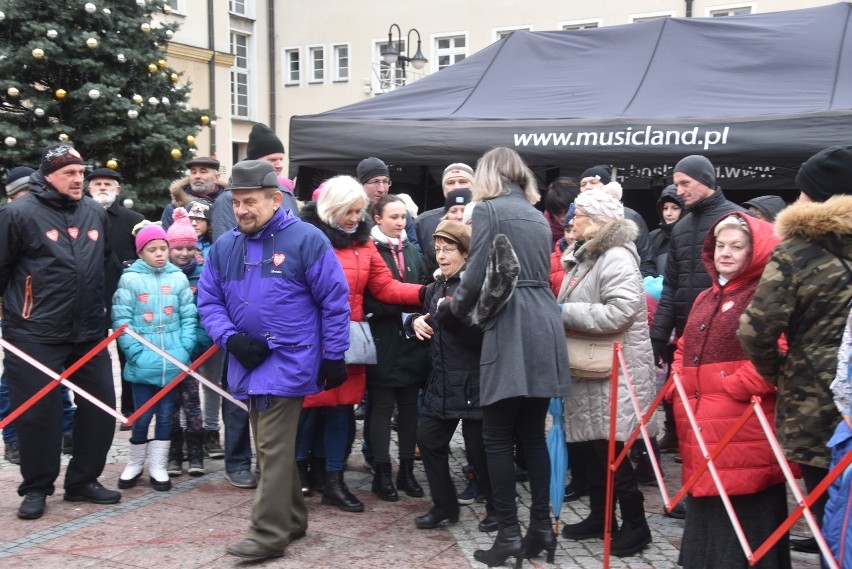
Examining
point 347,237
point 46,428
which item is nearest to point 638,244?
point 347,237

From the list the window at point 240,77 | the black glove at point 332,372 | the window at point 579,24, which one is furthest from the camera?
the window at point 240,77

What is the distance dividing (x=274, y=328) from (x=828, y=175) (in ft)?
8.29

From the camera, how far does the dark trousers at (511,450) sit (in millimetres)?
4426

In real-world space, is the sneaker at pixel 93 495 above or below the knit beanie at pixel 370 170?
below

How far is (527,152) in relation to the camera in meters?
8.24

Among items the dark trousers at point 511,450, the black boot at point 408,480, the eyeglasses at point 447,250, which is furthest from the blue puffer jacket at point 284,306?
the black boot at point 408,480

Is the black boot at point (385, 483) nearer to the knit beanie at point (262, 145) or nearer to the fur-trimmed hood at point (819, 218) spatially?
the knit beanie at point (262, 145)

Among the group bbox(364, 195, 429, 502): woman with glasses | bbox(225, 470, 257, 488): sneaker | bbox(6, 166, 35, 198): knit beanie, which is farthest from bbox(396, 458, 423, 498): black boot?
bbox(6, 166, 35, 198): knit beanie

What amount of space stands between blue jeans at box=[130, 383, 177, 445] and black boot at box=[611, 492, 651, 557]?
2.73 meters

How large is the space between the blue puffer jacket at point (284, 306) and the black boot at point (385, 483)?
1.10m

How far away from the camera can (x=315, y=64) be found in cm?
3056

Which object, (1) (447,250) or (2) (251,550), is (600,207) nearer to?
(1) (447,250)

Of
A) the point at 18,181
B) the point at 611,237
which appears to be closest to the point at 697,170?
the point at 611,237

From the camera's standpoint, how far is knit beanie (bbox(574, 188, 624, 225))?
15.4 ft
